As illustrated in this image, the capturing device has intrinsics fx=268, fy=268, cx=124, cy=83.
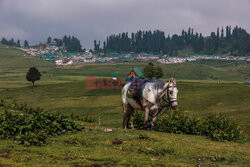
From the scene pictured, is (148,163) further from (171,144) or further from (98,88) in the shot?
(98,88)

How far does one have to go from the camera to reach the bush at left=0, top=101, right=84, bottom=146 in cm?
1220

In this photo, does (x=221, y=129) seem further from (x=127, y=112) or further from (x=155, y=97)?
(x=127, y=112)

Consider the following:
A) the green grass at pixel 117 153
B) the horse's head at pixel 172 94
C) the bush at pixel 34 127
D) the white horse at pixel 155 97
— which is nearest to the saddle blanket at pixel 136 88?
the white horse at pixel 155 97

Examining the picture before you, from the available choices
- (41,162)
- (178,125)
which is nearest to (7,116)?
(41,162)

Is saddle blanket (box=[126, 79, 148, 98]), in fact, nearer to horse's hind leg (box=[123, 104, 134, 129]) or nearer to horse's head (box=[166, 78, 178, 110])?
horse's hind leg (box=[123, 104, 134, 129])

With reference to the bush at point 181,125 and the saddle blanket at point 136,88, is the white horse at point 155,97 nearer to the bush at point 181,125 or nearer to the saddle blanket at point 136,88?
the saddle blanket at point 136,88

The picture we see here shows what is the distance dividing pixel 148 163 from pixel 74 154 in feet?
10.0

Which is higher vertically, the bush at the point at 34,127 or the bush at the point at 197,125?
the bush at the point at 34,127

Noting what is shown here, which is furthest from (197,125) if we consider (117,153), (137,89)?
(117,153)

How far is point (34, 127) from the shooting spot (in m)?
13.8

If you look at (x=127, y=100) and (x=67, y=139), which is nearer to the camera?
(x=67, y=139)

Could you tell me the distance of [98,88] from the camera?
9306 centimetres

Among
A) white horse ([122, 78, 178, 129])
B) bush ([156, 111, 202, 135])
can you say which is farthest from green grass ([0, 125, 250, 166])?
bush ([156, 111, 202, 135])

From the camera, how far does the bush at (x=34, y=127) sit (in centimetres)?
1220
